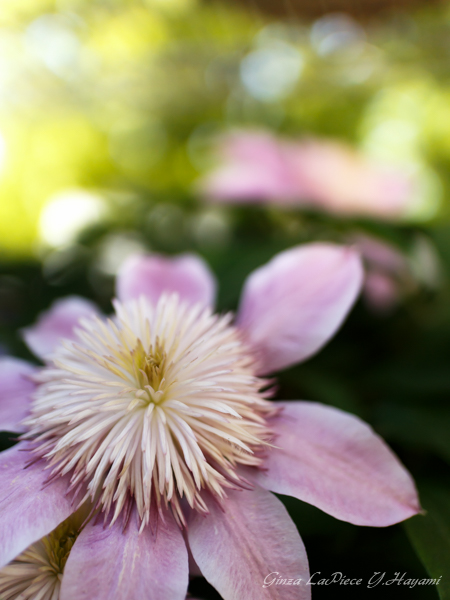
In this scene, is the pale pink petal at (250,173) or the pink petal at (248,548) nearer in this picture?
the pink petal at (248,548)

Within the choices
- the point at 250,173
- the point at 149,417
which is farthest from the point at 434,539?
the point at 250,173

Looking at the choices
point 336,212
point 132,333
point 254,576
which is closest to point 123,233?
point 336,212

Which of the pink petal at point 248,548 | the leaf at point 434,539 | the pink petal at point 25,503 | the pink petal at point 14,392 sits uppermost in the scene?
→ the pink petal at point 14,392

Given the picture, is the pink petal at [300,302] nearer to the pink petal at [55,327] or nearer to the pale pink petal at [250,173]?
the pink petal at [55,327]

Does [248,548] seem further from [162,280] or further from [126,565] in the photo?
[162,280]

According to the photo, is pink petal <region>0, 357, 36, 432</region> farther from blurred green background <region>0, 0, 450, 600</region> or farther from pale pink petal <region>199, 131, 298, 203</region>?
pale pink petal <region>199, 131, 298, 203</region>

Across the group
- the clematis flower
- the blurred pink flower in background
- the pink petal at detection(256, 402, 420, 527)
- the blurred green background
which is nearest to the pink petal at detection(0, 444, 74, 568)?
the clematis flower

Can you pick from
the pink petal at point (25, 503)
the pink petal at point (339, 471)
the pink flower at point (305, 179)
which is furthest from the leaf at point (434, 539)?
the pink flower at point (305, 179)
